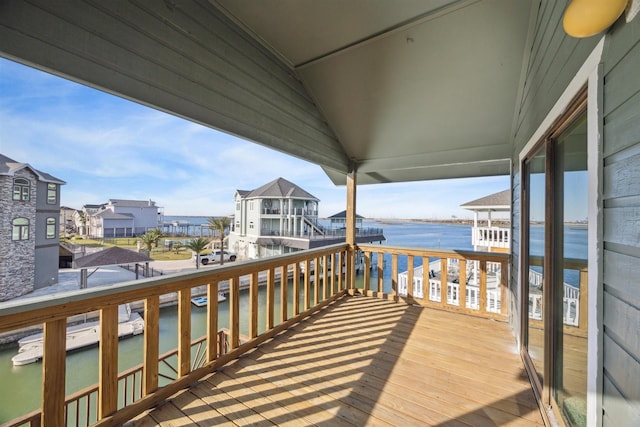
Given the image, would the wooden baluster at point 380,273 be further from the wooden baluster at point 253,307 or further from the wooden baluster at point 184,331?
the wooden baluster at point 184,331

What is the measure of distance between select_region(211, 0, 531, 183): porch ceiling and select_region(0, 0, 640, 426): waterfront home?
0.02m

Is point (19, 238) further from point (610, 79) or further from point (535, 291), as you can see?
point (535, 291)

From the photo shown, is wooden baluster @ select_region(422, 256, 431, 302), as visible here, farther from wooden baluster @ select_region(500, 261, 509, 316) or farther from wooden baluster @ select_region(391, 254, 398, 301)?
wooden baluster @ select_region(500, 261, 509, 316)

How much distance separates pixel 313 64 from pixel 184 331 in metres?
2.83

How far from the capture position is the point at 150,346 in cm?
182

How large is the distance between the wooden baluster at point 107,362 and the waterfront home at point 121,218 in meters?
1.66

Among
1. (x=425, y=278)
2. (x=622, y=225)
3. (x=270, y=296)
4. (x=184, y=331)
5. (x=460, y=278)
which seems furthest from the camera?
(x=425, y=278)

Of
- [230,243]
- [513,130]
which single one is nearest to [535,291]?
[513,130]

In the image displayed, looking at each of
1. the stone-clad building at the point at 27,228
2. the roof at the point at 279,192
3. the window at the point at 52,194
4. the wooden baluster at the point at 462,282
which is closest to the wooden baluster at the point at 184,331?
the stone-clad building at the point at 27,228

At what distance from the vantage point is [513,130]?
2984 millimetres

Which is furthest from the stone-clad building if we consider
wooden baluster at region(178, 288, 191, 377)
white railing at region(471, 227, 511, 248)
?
white railing at region(471, 227, 511, 248)

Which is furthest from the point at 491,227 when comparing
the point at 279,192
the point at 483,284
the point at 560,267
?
the point at 279,192

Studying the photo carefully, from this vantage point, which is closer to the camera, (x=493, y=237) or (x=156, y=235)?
(x=156, y=235)

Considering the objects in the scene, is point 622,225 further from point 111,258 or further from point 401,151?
point 111,258
